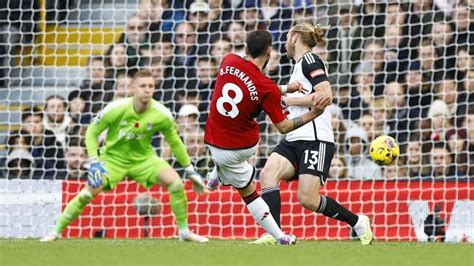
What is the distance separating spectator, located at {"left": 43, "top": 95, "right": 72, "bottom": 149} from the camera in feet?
41.2

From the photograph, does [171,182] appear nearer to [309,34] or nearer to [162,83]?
[309,34]

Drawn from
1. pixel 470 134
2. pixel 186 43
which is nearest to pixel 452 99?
pixel 470 134

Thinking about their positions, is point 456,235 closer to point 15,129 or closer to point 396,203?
point 396,203

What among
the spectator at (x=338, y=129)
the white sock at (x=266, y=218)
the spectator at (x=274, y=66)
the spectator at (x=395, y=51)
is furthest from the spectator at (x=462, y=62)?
the white sock at (x=266, y=218)

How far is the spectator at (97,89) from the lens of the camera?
13.0 m

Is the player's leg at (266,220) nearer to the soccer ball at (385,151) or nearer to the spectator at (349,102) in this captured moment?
the soccer ball at (385,151)

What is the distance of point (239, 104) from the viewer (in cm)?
864

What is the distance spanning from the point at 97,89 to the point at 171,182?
9.63 ft

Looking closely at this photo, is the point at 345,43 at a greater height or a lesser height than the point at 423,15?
lesser

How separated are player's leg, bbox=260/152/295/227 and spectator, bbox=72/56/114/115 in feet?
13.3

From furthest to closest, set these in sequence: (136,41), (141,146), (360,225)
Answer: (136,41)
(141,146)
(360,225)

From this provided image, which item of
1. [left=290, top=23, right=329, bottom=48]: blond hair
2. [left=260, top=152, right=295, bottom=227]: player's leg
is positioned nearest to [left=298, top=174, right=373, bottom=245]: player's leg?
[left=260, top=152, right=295, bottom=227]: player's leg

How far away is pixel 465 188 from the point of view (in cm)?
1114

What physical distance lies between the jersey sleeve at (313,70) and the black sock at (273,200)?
104cm
